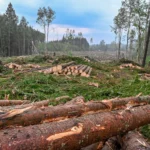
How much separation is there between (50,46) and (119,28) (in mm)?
46031

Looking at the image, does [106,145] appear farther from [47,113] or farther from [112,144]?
[47,113]

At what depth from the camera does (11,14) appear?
224 feet

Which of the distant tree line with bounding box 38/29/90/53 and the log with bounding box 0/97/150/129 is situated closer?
the log with bounding box 0/97/150/129

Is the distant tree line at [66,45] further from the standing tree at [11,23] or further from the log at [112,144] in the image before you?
the log at [112,144]

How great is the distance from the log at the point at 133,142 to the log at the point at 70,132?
9 centimetres

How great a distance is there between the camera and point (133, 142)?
3020mm

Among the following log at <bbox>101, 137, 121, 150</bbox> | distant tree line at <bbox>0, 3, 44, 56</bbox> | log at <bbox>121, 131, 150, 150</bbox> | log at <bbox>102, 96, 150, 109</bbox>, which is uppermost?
distant tree line at <bbox>0, 3, 44, 56</bbox>

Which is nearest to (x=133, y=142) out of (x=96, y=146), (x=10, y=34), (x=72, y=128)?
(x=96, y=146)

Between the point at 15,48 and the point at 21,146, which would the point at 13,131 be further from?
the point at 15,48

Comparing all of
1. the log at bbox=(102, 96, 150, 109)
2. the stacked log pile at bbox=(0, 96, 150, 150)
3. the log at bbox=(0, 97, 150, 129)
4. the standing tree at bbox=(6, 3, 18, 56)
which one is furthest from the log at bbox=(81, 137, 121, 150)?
the standing tree at bbox=(6, 3, 18, 56)

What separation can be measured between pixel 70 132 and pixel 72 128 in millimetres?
66

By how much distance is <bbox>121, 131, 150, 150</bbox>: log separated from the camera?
9.38 ft

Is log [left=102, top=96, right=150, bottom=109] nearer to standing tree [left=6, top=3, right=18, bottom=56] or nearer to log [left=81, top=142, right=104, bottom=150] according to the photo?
log [left=81, top=142, right=104, bottom=150]

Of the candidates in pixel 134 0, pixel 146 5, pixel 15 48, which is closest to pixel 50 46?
pixel 15 48
